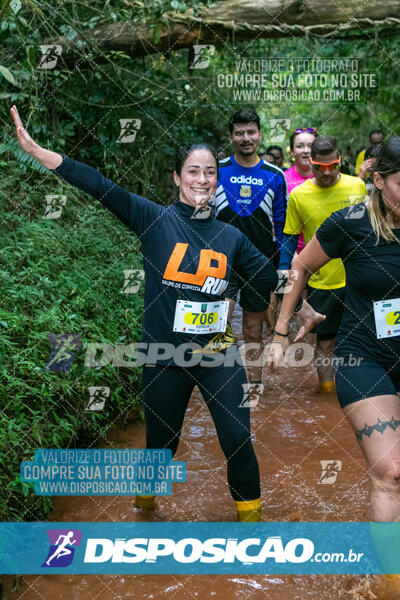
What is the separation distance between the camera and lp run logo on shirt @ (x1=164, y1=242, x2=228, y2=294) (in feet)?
11.3

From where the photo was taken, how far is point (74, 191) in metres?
8.02

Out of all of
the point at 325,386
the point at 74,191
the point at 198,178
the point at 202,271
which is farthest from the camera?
the point at 74,191

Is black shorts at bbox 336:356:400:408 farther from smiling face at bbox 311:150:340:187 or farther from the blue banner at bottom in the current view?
smiling face at bbox 311:150:340:187

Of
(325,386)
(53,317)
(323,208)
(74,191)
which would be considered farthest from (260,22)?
(53,317)

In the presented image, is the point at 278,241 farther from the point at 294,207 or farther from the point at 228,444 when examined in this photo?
the point at 228,444

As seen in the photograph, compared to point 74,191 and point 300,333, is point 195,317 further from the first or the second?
point 74,191

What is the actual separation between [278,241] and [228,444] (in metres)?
2.84

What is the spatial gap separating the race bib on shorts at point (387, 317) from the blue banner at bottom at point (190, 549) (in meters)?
0.99

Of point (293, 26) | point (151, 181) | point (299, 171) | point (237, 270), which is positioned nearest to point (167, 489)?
point (237, 270)

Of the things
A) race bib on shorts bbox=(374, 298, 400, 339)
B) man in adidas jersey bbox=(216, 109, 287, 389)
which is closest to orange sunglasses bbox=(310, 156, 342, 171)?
man in adidas jersey bbox=(216, 109, 287, 389)

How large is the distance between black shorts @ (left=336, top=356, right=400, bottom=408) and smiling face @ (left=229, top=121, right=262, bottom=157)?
2944 millimetres

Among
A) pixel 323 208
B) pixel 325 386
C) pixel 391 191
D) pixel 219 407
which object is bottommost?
pixel 325 386

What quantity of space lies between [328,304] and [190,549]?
256 centimetres

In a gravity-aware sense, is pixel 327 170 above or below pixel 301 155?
above
